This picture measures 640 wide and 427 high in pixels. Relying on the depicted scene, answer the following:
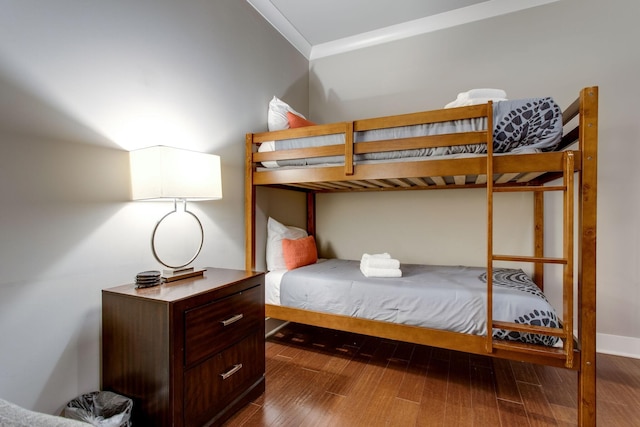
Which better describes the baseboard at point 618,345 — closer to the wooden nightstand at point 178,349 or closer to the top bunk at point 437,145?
the top bunk at point 437,145

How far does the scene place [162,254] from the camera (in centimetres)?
174

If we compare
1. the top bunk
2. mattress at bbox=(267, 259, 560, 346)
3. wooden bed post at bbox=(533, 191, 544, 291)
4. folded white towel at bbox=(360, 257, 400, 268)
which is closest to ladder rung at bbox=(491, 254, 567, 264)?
mattress at bbox=(267, 259, 560, 346)

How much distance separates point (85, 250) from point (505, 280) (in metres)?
2.46

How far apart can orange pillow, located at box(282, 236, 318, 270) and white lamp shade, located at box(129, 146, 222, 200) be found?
40.8 inches

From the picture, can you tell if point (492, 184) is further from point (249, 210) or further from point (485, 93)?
point (249, 210)

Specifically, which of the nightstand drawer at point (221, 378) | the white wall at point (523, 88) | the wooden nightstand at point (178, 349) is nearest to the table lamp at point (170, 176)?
the wooden nightstand at point (178, 349)

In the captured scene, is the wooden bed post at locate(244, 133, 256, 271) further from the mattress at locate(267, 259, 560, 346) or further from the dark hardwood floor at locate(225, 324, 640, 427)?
the dark hardwood floor at locate(225, 324, 640, 427)

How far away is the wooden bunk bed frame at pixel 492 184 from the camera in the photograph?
4.87 feet

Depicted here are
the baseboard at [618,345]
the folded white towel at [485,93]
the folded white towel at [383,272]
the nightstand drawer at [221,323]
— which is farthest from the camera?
the baseboard at [618,345]

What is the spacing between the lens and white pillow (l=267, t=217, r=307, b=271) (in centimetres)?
253

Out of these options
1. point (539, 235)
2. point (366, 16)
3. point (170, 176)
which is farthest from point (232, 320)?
point (366, 16)

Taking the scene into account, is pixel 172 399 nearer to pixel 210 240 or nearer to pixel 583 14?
pixel 210 240

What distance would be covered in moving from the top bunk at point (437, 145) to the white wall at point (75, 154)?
2.15ft

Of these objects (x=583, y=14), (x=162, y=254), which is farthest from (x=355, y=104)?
(x=162, y=254)
